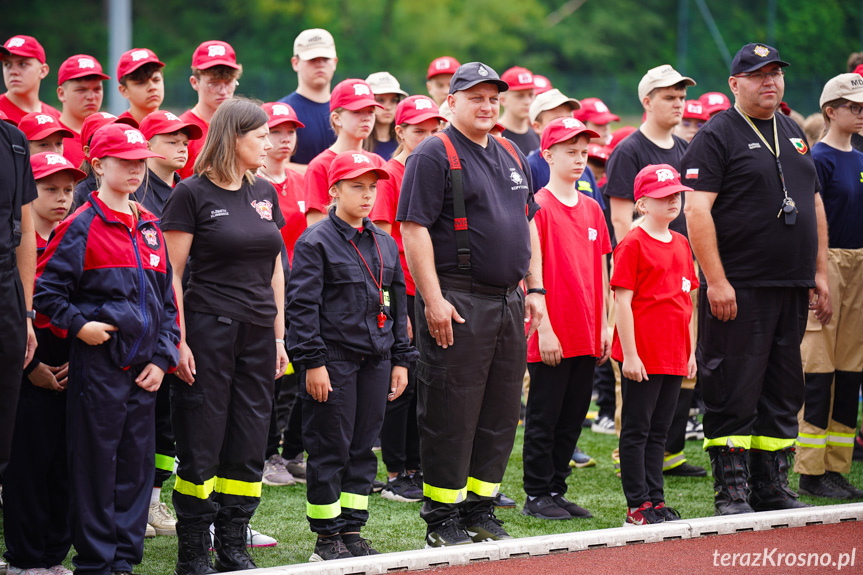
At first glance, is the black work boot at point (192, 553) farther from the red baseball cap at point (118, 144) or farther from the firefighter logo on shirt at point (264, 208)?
the red baseball cap at point (118, 144)

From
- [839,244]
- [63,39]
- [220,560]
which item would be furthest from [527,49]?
[220,560]

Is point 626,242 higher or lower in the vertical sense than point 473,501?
higher

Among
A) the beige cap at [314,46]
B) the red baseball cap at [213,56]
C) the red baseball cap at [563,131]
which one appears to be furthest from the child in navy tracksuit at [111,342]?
the beige cap at [314,46]

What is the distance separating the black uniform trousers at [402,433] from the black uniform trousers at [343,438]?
125cm

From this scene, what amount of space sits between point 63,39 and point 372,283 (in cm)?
3218

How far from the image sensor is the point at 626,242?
6156mm

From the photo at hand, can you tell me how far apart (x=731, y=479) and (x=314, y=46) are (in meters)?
4.58

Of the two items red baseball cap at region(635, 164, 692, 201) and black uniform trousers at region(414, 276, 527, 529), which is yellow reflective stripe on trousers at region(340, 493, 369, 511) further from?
red baseball cap at region(635, 164, 692, 201)

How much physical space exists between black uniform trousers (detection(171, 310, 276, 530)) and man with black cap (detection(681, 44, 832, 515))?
2.72 m

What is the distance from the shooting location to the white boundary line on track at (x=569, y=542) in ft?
15.6

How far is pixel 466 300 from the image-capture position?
17.5 ft

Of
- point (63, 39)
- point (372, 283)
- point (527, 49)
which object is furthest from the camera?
point (527, 49)

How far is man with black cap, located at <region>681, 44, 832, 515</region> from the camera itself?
6.14m

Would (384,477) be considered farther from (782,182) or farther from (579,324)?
(782,182)
